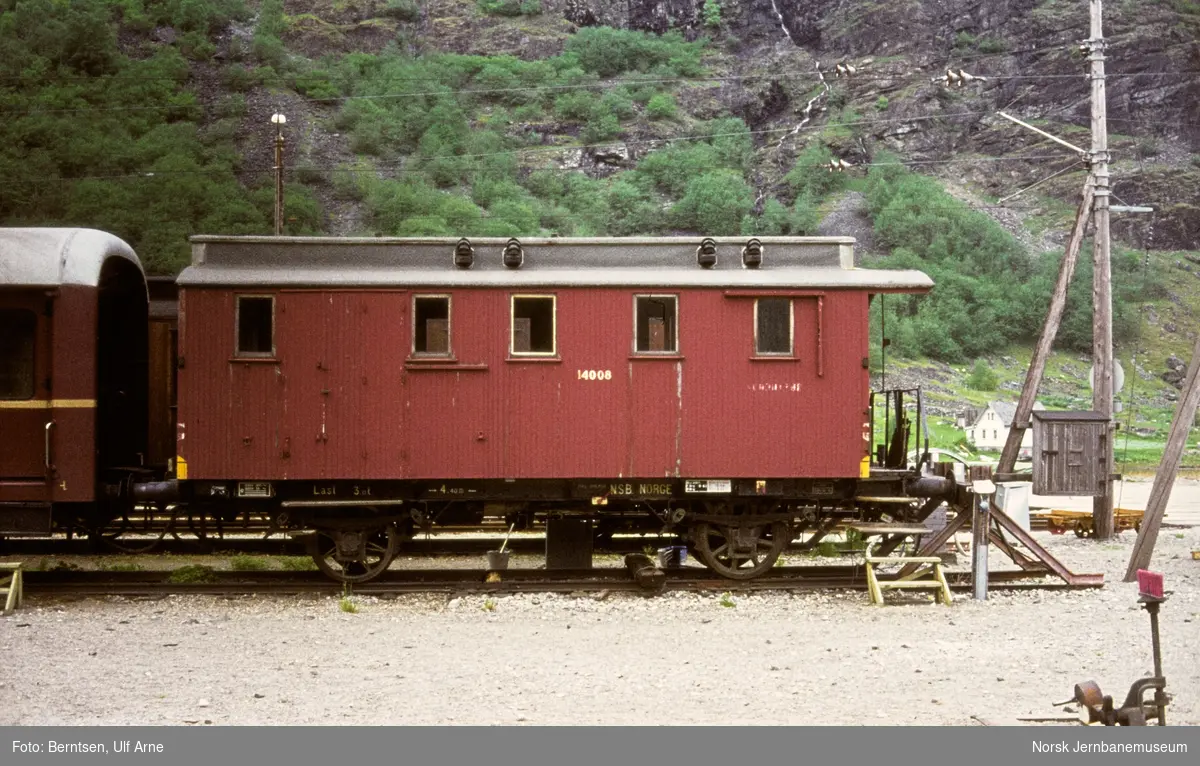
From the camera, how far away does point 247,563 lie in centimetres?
1545

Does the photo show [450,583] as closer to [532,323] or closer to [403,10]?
[532,323]

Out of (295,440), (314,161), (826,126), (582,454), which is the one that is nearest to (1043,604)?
(582,454)

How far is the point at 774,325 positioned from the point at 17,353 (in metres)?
8.60

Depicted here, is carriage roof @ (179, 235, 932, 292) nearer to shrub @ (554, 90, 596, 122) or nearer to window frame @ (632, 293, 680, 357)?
window frame @ (632, 293, 680, 357)

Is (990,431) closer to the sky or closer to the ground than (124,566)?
closer to the sky

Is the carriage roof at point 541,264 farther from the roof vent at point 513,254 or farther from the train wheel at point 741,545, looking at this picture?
the train wheel at point 741,545

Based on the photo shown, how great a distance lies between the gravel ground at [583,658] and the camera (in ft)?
25.5

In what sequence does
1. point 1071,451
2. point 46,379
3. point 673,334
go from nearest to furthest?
point 46,379
point 673,334
point 1071,451

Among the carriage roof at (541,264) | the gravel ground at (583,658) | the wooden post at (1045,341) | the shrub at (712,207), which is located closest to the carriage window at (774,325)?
the carriage roof at (541,264)

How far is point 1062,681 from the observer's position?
8641 mm

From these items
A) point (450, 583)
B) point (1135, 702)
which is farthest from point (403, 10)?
point (1135, 702)

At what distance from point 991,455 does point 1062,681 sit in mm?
38657

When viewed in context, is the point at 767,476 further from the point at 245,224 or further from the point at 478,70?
the point at 478,70

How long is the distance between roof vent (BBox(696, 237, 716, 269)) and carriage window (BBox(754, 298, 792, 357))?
0.72m
